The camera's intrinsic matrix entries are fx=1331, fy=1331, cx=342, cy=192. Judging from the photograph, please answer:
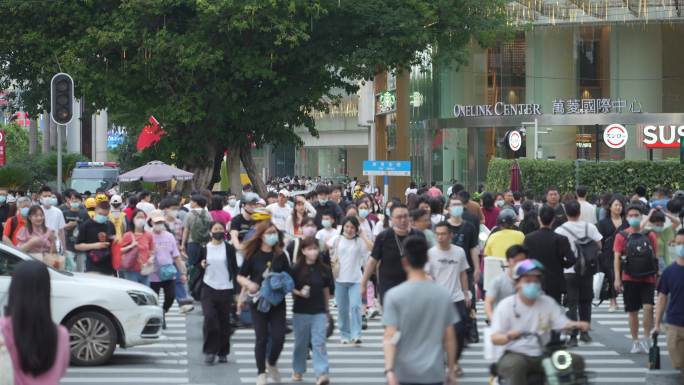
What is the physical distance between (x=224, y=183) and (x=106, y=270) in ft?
109

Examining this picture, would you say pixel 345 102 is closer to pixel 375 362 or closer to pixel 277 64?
pixel 277 64

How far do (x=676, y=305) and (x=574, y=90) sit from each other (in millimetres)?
41820

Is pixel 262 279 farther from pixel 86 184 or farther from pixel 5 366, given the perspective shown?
pixel 86 184

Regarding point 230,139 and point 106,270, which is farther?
point 230,139

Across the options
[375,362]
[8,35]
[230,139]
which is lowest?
[375,362]

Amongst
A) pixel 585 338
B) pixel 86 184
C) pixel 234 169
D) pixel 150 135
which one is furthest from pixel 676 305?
pixel 86 184

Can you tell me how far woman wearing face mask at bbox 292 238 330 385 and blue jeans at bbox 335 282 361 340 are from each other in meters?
3.11

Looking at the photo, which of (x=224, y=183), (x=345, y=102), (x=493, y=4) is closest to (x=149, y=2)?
(x=493, y=4)

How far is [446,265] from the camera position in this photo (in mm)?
→ 12961

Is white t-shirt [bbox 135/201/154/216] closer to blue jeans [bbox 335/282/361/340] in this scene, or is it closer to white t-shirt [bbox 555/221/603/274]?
blue jeans [bbox 335/282/361/340]

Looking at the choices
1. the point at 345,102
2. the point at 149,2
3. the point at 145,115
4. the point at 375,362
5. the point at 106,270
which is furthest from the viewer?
the point at 345,102

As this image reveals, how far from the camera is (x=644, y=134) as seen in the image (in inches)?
1976

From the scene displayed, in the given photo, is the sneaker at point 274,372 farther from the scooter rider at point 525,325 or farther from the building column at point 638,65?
the building column at point 638,65

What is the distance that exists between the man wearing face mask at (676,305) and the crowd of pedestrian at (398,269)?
0.01 metres
